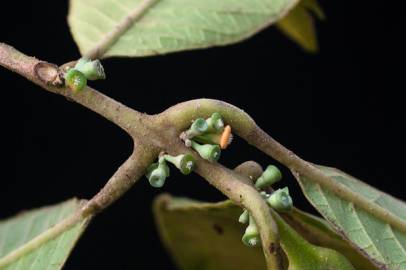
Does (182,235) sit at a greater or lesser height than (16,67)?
lesser

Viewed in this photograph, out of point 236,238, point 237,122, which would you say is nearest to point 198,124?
point 237,122

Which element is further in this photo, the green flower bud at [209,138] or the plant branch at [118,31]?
the plant branch at [118,31]

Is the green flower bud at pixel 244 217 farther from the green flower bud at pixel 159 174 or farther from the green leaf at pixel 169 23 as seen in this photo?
the green leaf at pixel 169 23

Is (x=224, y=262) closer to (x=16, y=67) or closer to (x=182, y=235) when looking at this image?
(x=182, y=235)

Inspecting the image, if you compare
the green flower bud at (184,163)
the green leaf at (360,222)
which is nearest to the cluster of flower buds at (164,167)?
the green flower bud at (184,163)

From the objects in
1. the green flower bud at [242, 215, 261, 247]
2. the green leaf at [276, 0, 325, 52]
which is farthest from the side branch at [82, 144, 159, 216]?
the green leaf at [276, 0, 325, 52]

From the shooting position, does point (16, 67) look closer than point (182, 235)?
Yes
